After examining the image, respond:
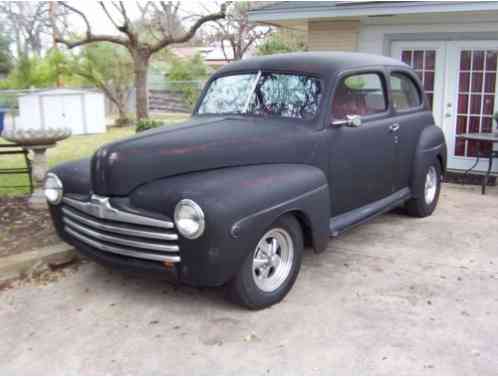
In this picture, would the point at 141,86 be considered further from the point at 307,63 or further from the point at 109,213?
the point at 109,213

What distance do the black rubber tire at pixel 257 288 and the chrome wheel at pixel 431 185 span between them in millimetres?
2926

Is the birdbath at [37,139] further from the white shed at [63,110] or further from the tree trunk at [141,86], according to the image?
the white shed at [63,110]

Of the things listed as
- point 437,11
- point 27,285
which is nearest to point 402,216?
point 437,11

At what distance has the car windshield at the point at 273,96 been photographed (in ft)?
16.4

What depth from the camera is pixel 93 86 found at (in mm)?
22391

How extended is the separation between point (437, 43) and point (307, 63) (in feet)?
15.6

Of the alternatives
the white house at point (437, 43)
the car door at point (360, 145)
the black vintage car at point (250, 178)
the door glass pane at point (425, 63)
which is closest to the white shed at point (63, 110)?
the white house at point (437, 43)

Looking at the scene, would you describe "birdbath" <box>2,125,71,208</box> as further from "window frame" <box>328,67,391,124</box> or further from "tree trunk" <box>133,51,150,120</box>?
"tree trunk" <box>133,51,150,120</box>

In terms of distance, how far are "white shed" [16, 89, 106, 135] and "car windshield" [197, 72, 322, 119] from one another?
1429cm

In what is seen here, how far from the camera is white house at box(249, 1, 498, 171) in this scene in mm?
8680

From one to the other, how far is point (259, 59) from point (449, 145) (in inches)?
201

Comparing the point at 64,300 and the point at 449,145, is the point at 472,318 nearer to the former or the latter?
the point at 64,300

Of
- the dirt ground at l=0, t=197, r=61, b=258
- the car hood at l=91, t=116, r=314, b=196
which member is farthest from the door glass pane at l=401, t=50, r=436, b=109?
the dirt ground at l=0, t=197, r=61, b=258

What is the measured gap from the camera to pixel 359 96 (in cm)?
553
